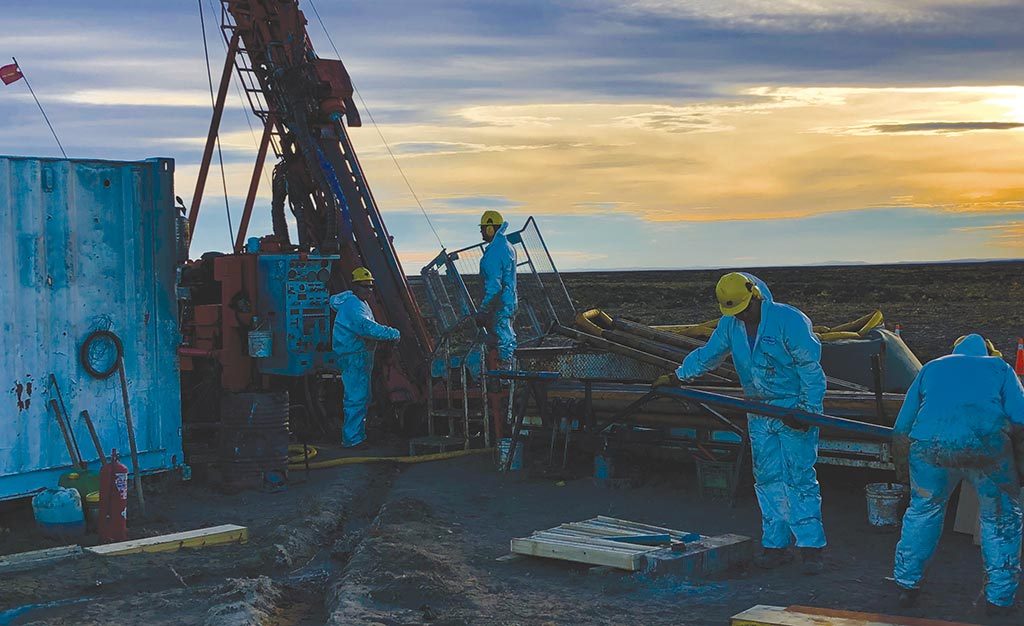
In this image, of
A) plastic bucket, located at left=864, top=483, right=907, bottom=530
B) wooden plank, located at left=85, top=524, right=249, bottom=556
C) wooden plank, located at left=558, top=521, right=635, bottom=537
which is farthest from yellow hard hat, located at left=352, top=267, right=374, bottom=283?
plastic bucket, located at left=864, top=483, right=907, bottom=530

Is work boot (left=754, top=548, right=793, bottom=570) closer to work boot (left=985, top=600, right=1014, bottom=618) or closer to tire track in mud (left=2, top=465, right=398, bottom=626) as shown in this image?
work boot (left=985, top=600, right=1014, bottom=618)

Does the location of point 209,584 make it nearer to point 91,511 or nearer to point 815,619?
point 91,511

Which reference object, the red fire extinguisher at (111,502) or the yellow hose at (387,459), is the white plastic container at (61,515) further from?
the yellow hose at (387,459)

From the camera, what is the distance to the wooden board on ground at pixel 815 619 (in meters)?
6.80

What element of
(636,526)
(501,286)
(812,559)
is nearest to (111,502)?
(636,526)

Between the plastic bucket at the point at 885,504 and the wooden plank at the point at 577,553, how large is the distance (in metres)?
2.53

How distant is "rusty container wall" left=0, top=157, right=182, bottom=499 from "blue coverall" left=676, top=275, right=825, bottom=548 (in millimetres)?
5957

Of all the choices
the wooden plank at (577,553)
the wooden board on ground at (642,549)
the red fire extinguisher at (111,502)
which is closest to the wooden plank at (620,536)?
the wooden board on ground at (642,549)

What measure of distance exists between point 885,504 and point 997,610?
2.37 meters

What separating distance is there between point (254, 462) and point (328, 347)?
2.73 m

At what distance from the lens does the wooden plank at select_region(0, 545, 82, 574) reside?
28.3ft

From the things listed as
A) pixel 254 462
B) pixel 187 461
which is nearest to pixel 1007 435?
pixel 254 462

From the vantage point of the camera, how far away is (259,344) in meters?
13.8

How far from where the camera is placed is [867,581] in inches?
327
